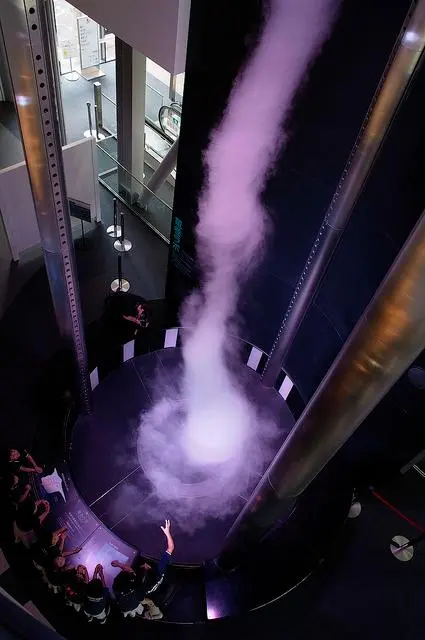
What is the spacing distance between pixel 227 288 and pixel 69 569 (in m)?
3.70

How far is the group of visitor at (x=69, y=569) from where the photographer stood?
4.67 m

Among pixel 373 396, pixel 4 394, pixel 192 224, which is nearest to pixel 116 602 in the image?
pixel 4 394

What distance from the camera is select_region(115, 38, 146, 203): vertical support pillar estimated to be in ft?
22.5

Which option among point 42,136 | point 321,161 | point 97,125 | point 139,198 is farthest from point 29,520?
point 97,125

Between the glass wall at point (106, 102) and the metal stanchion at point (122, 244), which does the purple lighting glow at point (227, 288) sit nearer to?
the metal stanchion at point (122, 244)

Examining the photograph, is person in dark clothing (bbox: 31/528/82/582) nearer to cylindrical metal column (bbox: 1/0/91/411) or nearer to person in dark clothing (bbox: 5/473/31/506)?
person in dark clothing (bbox: 5/473/31/506)

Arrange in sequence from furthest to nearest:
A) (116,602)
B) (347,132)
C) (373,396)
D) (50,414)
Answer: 1. (50,414)
2. (116,602)
3. (347,132)
4. (373,396)

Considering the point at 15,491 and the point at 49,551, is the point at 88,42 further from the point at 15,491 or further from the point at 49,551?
the point at 49,551

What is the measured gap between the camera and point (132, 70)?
6.91m

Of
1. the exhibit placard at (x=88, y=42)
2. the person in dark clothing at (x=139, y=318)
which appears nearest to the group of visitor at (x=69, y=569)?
the person in dark clothing at (x=139, y=318)

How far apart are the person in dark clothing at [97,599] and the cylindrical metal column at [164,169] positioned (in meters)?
5.62

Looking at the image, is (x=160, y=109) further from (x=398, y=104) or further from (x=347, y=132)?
(x=398, y=104)

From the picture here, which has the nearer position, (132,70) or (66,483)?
(66,483)

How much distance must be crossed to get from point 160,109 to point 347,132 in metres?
5.67
